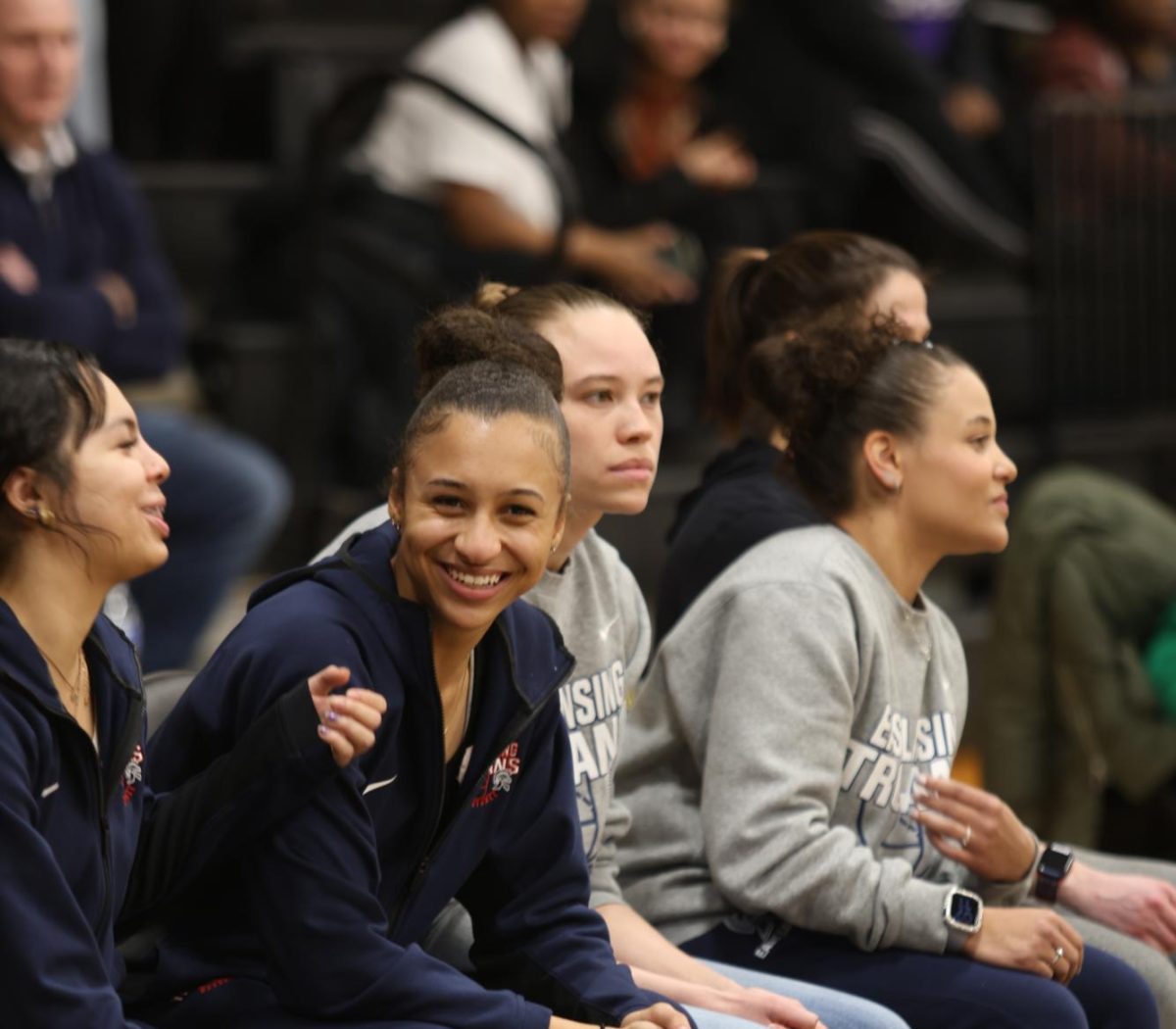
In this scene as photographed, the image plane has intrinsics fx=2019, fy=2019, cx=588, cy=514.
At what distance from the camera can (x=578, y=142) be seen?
178 inches

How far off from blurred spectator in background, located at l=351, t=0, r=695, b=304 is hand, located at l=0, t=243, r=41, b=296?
2.94ft

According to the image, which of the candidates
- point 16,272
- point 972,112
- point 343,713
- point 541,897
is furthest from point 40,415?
point 972,112

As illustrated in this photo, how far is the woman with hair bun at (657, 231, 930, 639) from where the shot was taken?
7.91 ft

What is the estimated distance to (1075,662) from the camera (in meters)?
3.47

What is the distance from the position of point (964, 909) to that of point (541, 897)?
1.56 feet

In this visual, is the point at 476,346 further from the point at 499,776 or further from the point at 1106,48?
the point at 1106,48

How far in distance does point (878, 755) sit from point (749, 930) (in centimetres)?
23

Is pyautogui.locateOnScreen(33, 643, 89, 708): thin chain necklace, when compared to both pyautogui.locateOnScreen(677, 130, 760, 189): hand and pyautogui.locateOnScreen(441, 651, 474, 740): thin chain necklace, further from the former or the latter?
pyautogui.locateOnScreen(677, 130, 760, 189): hand

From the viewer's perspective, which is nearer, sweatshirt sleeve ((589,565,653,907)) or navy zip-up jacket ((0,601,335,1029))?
navy zip-up jacket ((0,601,335,1029))

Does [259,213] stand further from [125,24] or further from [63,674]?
[63,674]

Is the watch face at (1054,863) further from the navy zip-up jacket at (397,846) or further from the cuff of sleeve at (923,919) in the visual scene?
the navy zip-up jacket at (397,846)

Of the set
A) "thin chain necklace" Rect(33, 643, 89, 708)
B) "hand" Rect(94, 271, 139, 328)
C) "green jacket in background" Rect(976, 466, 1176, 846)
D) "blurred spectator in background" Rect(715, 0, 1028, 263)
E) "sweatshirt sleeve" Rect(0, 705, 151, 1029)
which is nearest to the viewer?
"sweatshirt sleeve" Rect(0, 705, 151, 1029)

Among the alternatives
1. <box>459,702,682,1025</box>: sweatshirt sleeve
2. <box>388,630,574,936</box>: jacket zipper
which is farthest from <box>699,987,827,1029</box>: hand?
<box>388,630,574,936</box>: jacket zipper

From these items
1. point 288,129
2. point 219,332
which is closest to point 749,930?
point 219,332
